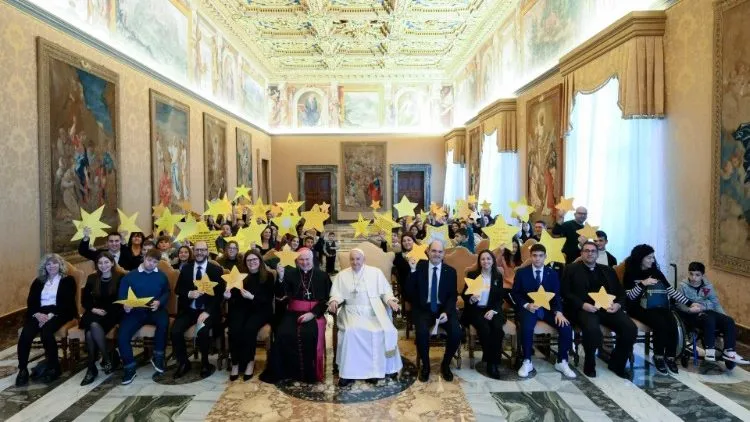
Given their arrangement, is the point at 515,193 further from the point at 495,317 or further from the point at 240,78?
the point at 240,78

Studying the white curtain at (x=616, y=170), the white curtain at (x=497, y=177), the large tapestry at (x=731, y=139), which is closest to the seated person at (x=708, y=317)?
the large tapestry at (x=731, y=139)

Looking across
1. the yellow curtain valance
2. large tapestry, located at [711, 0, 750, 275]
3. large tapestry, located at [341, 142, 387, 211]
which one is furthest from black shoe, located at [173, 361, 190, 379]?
large tapestry, located at [341, 142, 387, 211]

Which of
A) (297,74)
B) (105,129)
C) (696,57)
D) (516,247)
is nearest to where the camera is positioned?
(696,57)

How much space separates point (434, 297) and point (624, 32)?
4925 millimetres

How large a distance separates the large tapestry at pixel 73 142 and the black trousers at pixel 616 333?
7242 millimetres

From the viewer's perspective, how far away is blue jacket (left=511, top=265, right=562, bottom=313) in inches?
207

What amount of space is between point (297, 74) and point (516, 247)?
18089 mm

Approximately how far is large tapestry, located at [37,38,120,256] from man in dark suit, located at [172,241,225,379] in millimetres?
3113

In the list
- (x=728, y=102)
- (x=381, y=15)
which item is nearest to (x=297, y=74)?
(x=381, y=15)

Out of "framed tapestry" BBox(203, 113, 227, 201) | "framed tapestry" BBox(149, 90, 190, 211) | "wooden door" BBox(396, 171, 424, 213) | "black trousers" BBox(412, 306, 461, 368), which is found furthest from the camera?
"wooden door" BBox(396, 171, 424, 213)

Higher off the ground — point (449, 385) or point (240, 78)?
point (240, 78)

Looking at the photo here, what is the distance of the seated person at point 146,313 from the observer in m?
4.92

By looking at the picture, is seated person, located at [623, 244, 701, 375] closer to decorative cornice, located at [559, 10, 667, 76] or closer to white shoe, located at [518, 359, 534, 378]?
white shoe, located at [518, 359, 534, 378]

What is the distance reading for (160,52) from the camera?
11.2 m
